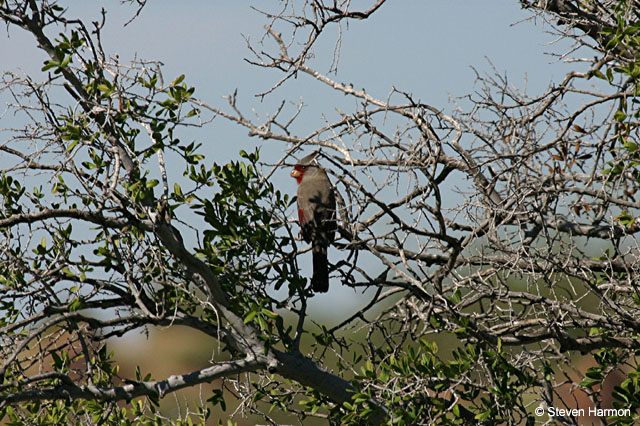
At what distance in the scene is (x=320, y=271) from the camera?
6.23 metres

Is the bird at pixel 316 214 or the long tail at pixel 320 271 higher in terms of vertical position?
the bird at pixel 316 214

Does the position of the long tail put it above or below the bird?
below

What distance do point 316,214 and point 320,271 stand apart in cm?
100

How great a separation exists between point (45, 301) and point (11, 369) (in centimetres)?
85

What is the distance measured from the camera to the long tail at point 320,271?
20.4ft

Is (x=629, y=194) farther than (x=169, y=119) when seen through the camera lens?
Yes

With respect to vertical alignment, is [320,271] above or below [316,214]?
below

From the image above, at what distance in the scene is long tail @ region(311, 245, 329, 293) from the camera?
6.23 m

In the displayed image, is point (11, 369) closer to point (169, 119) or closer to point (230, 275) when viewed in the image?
point (230, 275)

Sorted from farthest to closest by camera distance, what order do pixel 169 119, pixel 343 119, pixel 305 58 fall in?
1. pixel 305 58
2. pixel 343 119
3. pixel 169 119

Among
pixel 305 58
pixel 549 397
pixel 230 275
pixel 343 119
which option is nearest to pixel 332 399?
pixel 230 275

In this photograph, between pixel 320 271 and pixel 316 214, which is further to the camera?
pixel 316 214

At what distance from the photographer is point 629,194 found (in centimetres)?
612

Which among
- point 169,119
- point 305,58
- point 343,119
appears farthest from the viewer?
point 305,58
